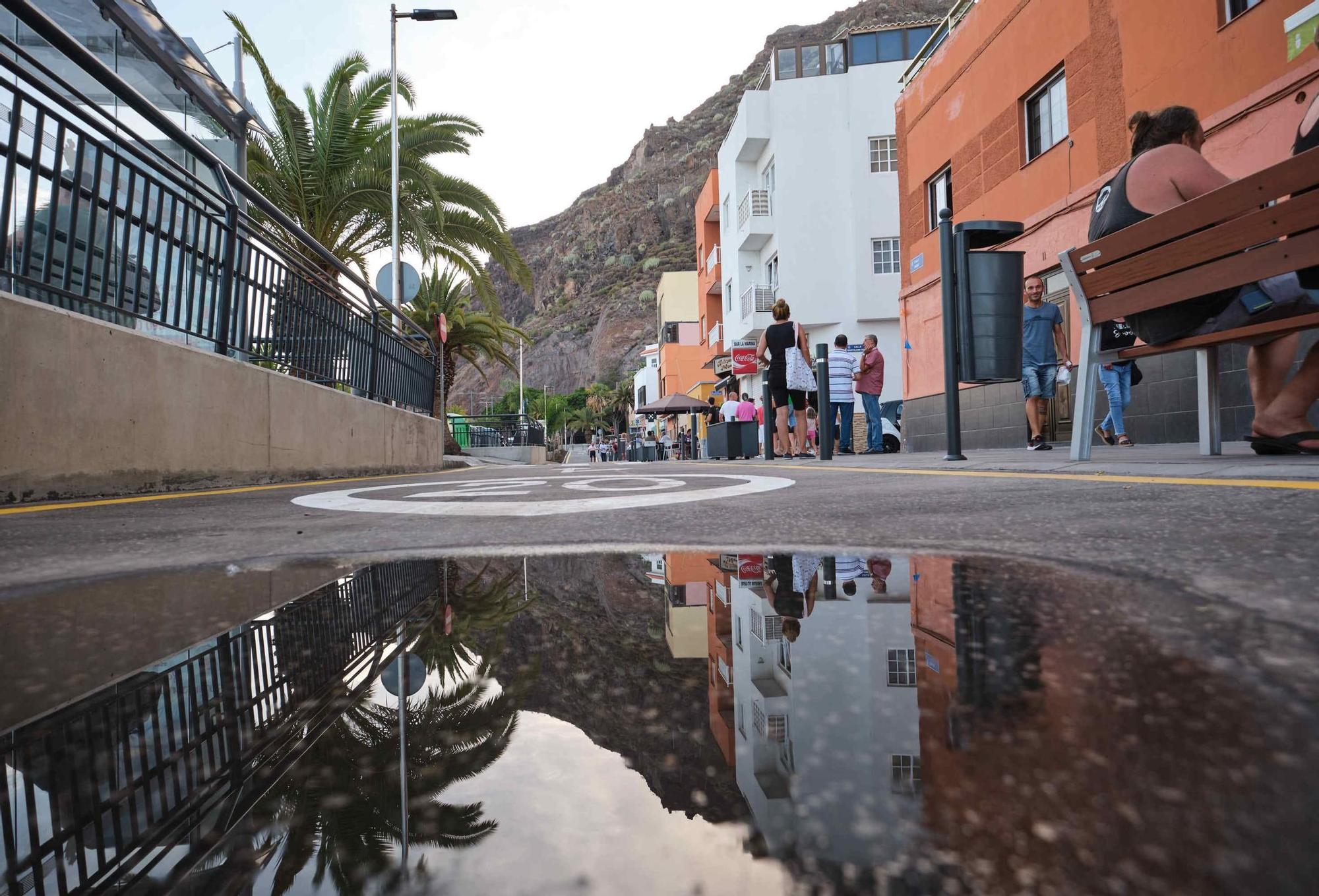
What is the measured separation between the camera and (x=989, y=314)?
5.61 metres

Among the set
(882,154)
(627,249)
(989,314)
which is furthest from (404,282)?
(627,249)

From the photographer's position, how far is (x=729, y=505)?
2703 millimetres

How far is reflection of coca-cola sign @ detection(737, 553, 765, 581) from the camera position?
137cm

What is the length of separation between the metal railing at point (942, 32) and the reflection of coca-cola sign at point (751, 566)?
15247 millimetres

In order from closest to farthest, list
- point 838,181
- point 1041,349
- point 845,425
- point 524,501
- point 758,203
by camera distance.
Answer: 1. point 524,501
2. point 1041,349
3. point 845,425
4. point 838,181
5. point 758,203

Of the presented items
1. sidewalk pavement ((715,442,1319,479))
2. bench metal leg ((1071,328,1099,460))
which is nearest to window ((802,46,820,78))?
sidewalk pavement ((715,442,1319,479))

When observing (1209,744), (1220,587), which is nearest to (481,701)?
(1209,744)

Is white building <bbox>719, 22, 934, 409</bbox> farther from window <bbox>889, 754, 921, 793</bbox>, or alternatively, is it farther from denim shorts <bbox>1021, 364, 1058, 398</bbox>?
window <bbox>889, 754, 921, 793</bbox>

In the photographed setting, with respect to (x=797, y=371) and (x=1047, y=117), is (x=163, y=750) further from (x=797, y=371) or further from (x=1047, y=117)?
(x=1047, y=117)

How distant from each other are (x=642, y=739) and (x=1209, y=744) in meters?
0.41

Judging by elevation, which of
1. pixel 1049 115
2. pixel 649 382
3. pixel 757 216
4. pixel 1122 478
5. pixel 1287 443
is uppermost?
pixel 757 216

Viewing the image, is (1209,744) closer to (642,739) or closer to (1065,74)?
(642,739)

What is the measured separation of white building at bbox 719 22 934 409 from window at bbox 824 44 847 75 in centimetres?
3

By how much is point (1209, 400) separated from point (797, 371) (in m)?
4.95
